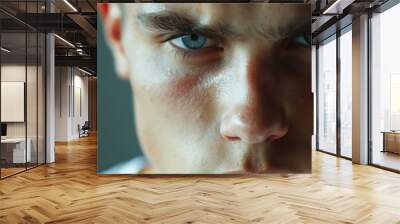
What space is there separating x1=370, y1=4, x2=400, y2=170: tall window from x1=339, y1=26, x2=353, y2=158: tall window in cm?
79

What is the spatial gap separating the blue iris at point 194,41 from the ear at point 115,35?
3.44 feet

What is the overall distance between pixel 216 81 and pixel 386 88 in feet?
12.3

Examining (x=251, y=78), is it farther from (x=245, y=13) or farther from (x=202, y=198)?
(x=202, y=198)

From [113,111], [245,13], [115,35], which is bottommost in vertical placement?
[113,111]

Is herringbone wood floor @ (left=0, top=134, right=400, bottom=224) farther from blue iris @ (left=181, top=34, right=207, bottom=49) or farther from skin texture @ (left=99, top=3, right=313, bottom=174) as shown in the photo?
blue iris @ (left=181, top=34, right=207, bottom=49)

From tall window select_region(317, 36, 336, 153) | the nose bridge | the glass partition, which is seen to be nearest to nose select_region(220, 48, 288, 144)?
the nose bridge

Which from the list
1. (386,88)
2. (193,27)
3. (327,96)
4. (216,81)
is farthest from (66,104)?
(386,88)

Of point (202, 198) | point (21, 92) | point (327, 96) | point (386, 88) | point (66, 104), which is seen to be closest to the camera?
point (202, 198)

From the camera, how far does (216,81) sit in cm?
600

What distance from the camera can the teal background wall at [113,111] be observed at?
6.01 meters

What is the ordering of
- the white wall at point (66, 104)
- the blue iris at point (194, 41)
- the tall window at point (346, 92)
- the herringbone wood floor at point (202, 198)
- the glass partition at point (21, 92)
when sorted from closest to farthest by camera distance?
the herringbone wood floor at point (202, 198) → the blue iris at point (194, 41) → the glass partition at point (21, 92) → the tall window at point (346, 92) → the white wall at point (66, 104)

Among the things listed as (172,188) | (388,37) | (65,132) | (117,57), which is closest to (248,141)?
(172,188)

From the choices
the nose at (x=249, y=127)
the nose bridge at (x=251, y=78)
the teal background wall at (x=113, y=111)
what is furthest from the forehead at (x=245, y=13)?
the nose at (x=249, y=127)

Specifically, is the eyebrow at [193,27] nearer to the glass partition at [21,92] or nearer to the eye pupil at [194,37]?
the eye pupil at [194,37]
